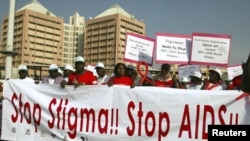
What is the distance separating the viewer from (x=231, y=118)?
5.04 meters

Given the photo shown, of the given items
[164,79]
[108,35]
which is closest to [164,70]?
[164,79]

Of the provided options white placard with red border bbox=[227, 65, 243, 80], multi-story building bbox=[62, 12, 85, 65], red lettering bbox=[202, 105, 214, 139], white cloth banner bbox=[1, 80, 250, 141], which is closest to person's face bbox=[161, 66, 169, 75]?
white cloth banner bbox=[1, 80, 250, 141]

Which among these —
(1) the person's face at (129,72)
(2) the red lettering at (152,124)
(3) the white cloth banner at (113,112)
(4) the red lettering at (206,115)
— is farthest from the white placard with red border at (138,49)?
(4) the red lettering at (206,115)

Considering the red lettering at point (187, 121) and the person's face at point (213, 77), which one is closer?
the red lettering at point (187, 121)

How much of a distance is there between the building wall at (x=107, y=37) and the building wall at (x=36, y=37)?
1278 cm

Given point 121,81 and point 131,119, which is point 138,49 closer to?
point 121,81

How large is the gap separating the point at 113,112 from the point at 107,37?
150 m

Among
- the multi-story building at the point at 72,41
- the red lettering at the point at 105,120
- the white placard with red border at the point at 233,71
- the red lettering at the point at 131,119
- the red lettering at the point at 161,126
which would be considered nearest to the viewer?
the red lettering at the point at 161,126

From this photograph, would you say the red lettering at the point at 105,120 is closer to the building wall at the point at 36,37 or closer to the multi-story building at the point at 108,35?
the building wall at the point at 36,37

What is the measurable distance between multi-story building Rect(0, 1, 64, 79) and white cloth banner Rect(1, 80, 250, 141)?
133623 mm

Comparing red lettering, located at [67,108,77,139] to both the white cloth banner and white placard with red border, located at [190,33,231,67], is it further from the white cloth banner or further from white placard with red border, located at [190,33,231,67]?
white placard with red border, located at [190,33,231,67]

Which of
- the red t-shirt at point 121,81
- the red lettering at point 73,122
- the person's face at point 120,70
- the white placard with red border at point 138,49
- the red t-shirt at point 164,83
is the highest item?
the white placard with red border at point 138,49

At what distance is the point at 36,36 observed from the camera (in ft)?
501

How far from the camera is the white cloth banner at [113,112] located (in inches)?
202
